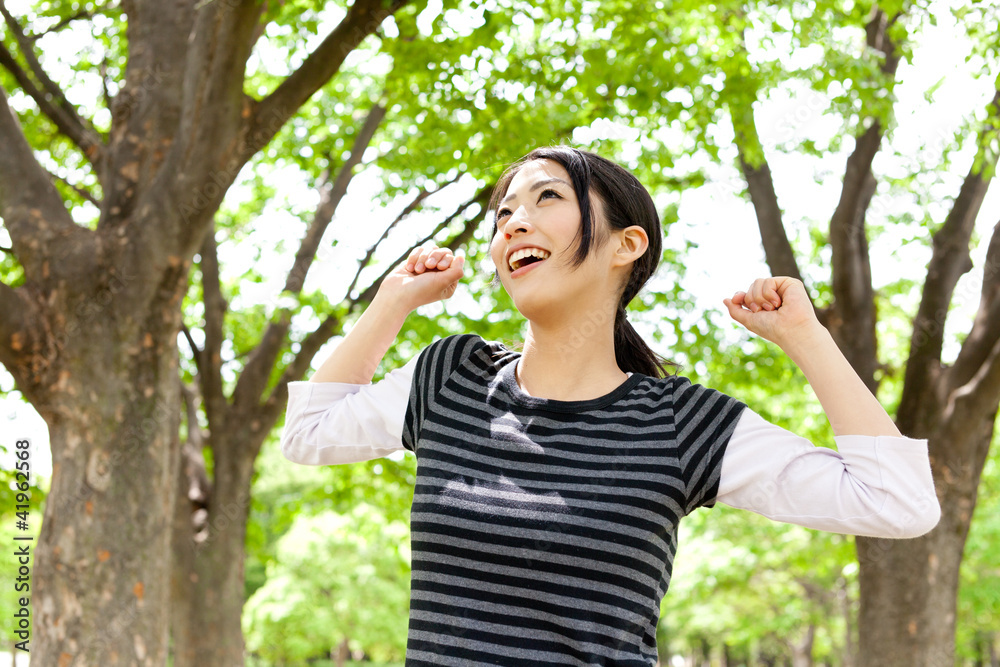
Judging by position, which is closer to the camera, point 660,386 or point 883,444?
point 883,444

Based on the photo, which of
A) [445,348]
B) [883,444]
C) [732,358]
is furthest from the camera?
[732,358]

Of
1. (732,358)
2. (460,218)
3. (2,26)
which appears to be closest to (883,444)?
(732,358)

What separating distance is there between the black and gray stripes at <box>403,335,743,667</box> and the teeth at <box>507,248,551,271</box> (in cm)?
28

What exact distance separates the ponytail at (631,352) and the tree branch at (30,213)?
3.43 metres

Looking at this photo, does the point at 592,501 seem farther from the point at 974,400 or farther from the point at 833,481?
the point at 974,400

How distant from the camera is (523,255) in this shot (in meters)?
1.74

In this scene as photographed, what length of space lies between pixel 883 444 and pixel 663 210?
7.20m

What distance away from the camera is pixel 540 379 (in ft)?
5.62

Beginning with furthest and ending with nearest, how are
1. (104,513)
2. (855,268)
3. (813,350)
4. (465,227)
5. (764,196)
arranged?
(465,227)
(764,196)
(855,268)
(104,513)
(813,350)

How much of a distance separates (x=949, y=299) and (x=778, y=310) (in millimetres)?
5431

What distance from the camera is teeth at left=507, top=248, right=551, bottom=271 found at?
67.8 inches

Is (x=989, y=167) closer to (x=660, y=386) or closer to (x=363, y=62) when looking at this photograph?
(x=660, y=386)

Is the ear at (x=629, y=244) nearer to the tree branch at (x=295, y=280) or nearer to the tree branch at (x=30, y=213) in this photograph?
the tree branch at (x=30, y=213)

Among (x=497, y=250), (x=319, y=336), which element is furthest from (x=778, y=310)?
(x=319, y=336)
